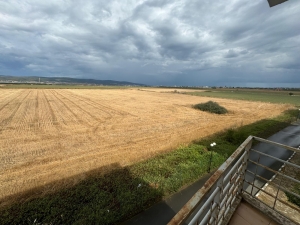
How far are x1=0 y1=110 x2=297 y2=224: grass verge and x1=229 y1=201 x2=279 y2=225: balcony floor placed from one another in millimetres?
2946

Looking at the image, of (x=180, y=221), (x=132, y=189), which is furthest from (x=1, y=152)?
(x=180, y=221)

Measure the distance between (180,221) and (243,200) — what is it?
2.76 meters

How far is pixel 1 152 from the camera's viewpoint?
8539 millimetres

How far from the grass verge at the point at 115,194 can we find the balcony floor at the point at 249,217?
2.95 m

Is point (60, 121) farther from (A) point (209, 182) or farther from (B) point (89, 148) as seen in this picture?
(A) point (209, 182)

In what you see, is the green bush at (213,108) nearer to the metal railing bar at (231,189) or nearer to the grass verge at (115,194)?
the grass verge at (115,194)

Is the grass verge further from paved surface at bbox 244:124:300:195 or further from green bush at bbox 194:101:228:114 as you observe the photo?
green bush at bbox 194:101:228:114

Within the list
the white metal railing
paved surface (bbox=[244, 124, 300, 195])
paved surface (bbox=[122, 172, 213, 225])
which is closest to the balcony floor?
the white metal railing

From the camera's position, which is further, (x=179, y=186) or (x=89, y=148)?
(x=89, y=148)

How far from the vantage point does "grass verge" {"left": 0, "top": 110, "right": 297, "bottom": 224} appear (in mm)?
4508

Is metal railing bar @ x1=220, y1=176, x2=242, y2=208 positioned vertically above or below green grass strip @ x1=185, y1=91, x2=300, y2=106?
above

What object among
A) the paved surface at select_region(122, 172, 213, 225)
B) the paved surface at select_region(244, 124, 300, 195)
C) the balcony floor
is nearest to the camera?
the balcony floor

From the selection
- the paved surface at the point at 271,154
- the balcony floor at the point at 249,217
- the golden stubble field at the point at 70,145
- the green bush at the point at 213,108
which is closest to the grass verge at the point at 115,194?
the golden stubble field at the point at 70,145

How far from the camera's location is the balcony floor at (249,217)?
113 inches
